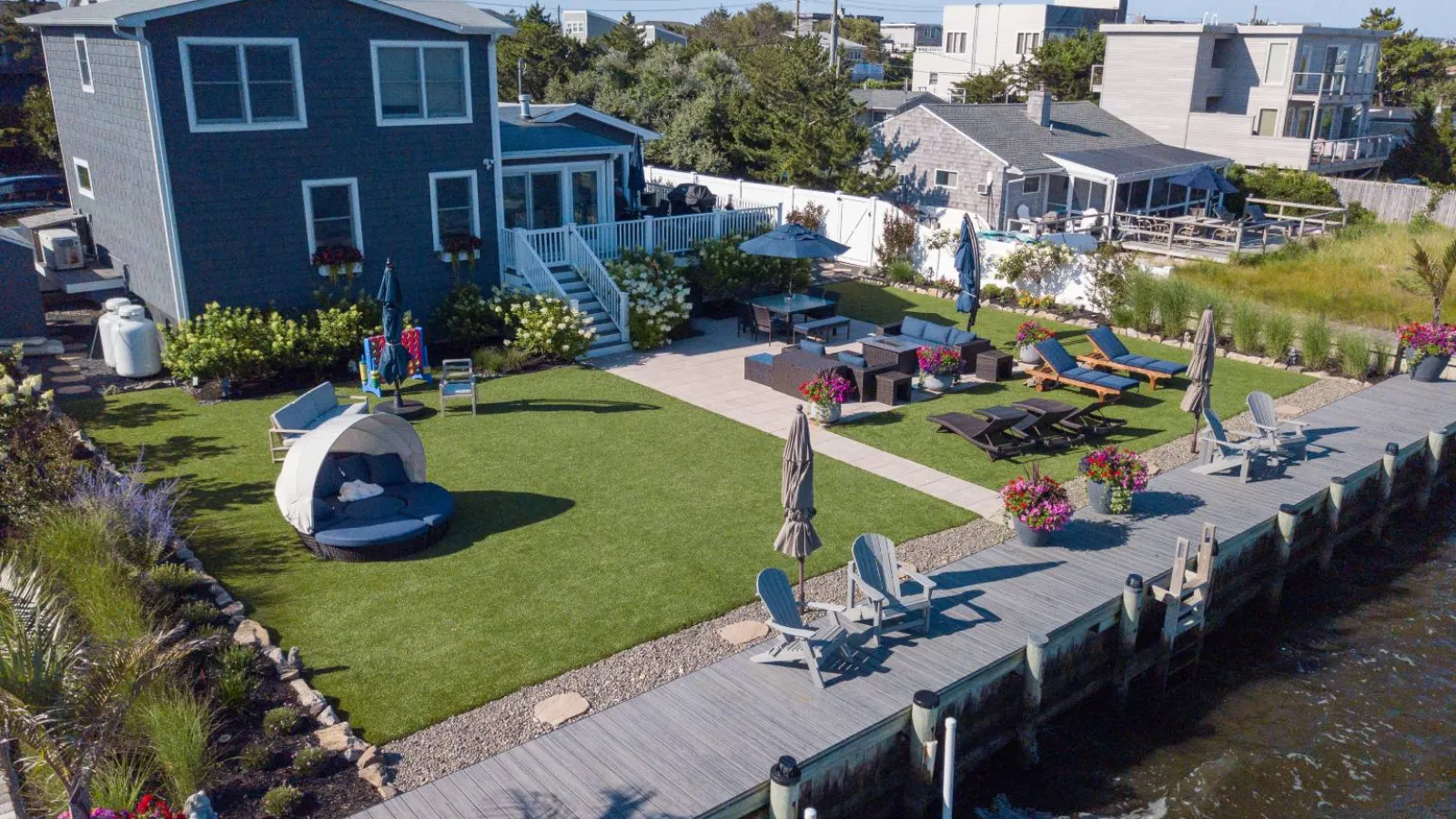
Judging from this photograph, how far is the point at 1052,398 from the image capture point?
1902 cm

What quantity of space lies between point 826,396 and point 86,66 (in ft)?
53.3

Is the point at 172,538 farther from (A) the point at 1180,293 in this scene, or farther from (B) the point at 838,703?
(A) the point at 1180,293

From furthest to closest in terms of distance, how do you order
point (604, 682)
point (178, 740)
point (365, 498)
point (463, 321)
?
point (463, 321)
point (365, 498)
point (604, 682)
point (178, 740)

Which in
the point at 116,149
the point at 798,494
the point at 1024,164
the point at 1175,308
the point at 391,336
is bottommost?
the point at 1175,308

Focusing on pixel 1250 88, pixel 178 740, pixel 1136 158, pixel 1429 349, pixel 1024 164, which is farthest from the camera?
pixel 1250 88

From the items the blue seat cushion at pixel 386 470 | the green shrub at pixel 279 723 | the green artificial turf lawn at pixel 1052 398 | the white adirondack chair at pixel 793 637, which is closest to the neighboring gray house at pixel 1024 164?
the green artificial turf lawn at pixel 1052 398

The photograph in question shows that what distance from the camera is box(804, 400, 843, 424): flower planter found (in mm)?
17516

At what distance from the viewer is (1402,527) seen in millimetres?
16125

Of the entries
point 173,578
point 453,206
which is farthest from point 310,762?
point 453,206

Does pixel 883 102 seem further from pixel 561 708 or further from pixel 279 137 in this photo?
pixel 561 708

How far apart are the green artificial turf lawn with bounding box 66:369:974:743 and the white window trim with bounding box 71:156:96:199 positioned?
288 inches

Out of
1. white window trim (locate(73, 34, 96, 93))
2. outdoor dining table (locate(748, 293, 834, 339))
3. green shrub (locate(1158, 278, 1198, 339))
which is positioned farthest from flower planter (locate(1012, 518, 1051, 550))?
white window trim (locate(73, 34, 96, 93))

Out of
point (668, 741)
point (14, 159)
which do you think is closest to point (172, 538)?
point (668, 741)

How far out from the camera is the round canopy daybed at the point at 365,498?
1234 cm
